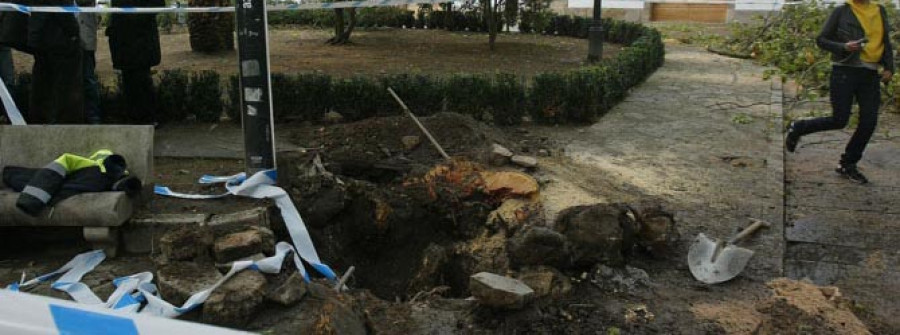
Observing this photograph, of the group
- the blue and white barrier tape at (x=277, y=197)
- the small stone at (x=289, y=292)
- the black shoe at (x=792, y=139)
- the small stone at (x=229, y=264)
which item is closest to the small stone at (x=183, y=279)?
the small stone at (x=229, y=264)

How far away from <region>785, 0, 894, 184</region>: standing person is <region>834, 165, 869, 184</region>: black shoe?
4cm

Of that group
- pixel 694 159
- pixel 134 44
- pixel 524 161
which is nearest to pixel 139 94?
pixel 134 44

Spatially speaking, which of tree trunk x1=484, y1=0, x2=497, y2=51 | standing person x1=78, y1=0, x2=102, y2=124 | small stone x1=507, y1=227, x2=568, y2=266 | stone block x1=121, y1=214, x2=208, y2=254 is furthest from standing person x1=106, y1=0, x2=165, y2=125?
tree trunk x1=484, y1=0, x2=497, y2=51

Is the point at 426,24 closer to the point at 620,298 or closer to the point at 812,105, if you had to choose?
the point at 812,105

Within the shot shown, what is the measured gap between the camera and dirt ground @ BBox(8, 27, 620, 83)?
12156 millimetres

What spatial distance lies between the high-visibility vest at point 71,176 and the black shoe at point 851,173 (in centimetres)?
593

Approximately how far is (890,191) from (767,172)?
38.2 inches

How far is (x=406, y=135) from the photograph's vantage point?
7305 millimetres

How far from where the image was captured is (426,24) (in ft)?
61.7

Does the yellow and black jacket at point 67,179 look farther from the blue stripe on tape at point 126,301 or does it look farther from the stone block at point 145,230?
the blue stripe on tape at point 126,301

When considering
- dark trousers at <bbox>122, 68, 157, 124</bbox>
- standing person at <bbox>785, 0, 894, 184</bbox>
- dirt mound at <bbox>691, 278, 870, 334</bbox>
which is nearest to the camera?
dirt mound at <bbox>691, 278, 870, 334</bbox>

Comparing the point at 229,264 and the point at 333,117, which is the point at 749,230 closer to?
the point at 229,264

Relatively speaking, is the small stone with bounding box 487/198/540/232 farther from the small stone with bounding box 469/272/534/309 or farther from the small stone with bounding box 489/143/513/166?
the small stone with bounding box 469/272/534/309

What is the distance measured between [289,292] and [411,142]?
3.28 metres
